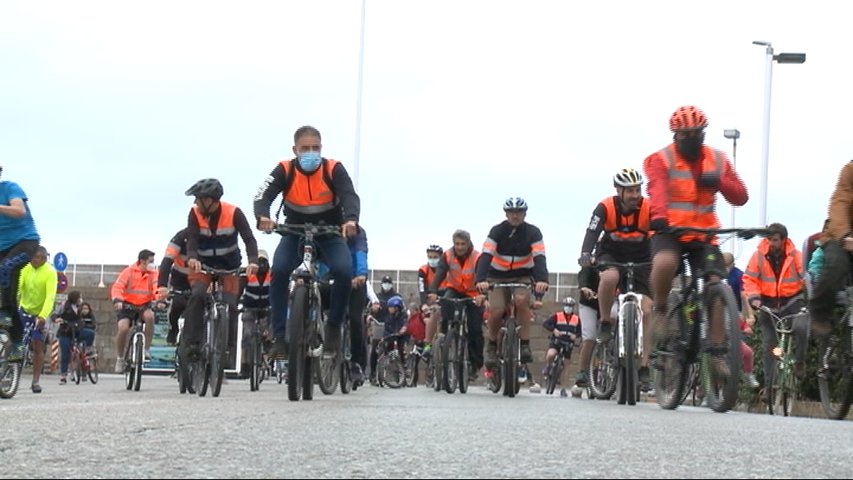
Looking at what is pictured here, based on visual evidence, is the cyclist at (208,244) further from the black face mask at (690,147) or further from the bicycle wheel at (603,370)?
the black face mask at (690,147)

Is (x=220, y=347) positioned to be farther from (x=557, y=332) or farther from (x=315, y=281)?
(x=557, y=332)

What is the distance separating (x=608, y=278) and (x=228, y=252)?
3.22m

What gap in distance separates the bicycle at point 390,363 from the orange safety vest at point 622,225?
41.1 ft

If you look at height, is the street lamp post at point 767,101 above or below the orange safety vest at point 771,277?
above

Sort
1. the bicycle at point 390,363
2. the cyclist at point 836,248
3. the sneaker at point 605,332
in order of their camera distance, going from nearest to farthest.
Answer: the cyclist at point 836,248, the sneaker at point 605,332, the bicycle at point 390,363

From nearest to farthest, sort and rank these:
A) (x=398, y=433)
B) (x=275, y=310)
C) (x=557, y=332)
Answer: (x=398, y=433)
(x=275, y=310)
(x=557, y=332)

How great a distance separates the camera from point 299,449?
5.79 metres

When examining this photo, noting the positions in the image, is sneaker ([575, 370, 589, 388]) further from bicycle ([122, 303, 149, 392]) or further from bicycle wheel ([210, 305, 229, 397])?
bicycle ([122, 303, 149, 392])

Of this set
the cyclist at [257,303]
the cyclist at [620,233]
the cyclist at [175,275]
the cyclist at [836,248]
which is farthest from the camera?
the cyclist at [257,303]

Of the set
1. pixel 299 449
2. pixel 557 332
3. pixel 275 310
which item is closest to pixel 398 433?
pixel 299 449

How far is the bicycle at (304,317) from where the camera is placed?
11828 millimetres

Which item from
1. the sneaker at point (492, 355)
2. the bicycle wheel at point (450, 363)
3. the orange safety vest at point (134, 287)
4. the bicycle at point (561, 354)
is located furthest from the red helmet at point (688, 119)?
the bicycle at point (561, 354)

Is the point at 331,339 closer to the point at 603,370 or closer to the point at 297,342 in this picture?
the point at 297,342

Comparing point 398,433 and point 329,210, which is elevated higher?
point 329,210
